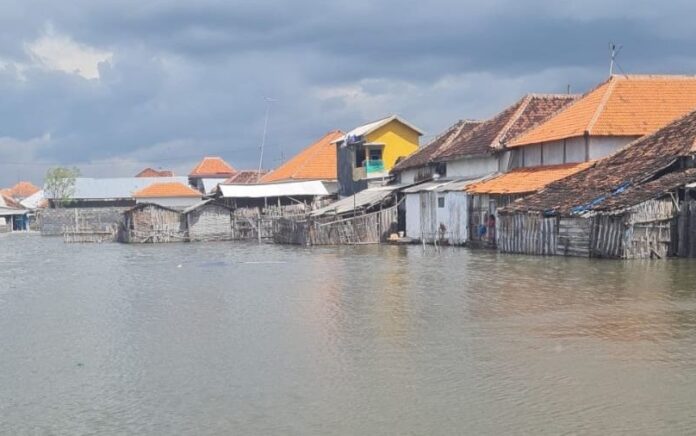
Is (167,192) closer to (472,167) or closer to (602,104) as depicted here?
(472,167)

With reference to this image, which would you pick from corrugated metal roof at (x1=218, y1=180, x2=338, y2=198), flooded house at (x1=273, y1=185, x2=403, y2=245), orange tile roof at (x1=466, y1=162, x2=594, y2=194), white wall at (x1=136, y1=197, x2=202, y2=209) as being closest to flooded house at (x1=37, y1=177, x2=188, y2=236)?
white wall at (x1=136, y1=197, x2=202, y2=209)

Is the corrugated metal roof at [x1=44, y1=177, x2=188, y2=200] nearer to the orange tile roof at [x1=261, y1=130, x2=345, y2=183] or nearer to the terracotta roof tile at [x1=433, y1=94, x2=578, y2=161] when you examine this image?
the orange tile roof at [x1=261, y1=130, x2=345, y2=183]

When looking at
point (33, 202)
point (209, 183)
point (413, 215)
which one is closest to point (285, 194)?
point (413, 215)

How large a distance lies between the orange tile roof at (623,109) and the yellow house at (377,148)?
14234mm

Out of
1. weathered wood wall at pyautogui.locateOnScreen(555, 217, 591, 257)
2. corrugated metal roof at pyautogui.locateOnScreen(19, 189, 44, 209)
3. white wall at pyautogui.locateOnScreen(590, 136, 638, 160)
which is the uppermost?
corrugated metal roof at pyautogui.locateOnScreen(19, 189, 44, 209)

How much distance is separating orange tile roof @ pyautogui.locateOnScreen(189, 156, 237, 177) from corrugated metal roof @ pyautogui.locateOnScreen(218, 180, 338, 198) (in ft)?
126

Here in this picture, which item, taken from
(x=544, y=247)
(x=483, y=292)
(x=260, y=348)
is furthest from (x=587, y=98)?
(x=260, y=348)

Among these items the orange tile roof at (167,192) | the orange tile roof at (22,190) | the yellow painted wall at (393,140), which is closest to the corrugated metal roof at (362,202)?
the yellow painted wall at (393,140)

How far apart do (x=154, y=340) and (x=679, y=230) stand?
44.7ft

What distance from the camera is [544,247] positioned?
21.8 m

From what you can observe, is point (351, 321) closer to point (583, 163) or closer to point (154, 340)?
point (154, 340)

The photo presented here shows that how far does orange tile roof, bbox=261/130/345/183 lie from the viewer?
47.1m

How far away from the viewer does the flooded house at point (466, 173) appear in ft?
90.9

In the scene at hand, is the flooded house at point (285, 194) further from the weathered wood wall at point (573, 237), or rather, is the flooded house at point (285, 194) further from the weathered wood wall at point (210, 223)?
the weathered wood wall at point (573, 237)
